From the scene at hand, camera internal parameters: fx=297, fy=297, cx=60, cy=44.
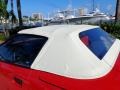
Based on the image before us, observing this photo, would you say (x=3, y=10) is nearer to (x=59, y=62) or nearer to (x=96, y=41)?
(x=96, y=41)

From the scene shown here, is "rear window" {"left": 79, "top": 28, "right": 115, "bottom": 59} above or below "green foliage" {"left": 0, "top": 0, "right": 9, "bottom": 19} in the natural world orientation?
above

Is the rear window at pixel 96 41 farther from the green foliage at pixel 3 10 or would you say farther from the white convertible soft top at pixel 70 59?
the green foliage at pixel 3 10

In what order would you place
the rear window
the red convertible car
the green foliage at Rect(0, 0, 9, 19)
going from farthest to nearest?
the green foliage at Rect(0, 0, 9, 19) → the rear window → the red convertible car

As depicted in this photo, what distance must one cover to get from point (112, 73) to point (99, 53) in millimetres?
440

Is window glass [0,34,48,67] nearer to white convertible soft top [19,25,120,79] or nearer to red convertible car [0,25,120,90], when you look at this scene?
red convertible car [0,25,120,90]

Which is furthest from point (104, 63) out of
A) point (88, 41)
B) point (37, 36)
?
point (37, 36)

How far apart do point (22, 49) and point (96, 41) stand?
1.02 m

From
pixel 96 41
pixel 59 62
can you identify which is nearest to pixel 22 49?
pixel 59 62

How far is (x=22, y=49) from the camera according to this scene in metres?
4.07

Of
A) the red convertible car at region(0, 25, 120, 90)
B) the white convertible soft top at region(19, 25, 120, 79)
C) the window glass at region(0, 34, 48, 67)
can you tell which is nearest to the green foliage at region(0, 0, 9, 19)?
the window glass at region(0, 34, 48, 67)

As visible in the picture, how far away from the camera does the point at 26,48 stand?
4016 millimetres

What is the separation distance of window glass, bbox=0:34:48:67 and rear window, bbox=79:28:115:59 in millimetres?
553

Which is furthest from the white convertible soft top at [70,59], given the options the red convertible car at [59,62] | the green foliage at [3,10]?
the green foliage at [3,10]

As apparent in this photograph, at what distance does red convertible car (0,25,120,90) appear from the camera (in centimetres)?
315
